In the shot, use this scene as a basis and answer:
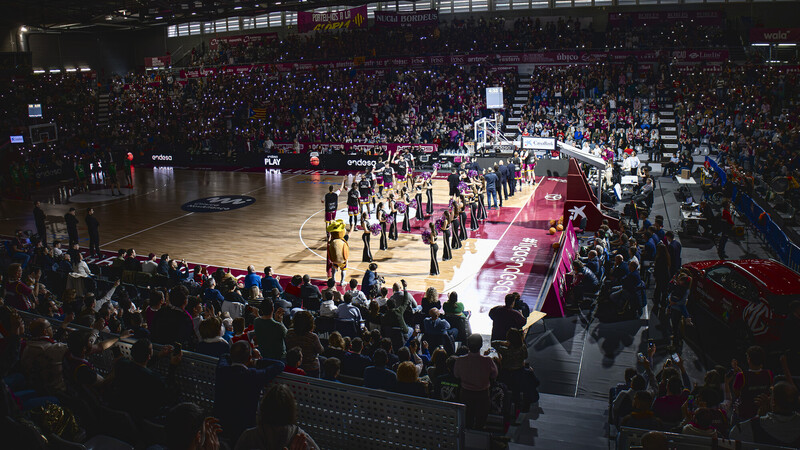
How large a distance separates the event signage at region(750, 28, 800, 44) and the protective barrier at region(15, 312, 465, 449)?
3691 cm

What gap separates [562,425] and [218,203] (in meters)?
22.2

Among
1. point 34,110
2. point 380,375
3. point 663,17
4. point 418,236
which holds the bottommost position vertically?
point 418,236

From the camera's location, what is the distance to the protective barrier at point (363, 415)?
5602 mm

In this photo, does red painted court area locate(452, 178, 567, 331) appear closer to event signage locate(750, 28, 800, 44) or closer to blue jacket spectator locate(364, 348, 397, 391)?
blue jacket spectator locate(364, 348, 397, 391)

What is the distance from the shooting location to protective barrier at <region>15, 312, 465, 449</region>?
560cm

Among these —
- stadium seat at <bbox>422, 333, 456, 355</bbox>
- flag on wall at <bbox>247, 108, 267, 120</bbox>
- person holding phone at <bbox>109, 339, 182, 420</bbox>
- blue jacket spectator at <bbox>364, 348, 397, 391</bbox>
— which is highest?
flag on wall at <bbox>247, 108, 267, 120</bbox>

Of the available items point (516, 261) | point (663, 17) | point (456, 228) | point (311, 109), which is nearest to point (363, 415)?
point (516, 261)

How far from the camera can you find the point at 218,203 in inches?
1089

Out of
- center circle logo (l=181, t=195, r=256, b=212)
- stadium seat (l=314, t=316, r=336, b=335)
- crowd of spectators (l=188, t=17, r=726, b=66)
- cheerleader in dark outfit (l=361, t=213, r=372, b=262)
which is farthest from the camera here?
crowd of spectators (l=188, t=17, r=726, b=66)

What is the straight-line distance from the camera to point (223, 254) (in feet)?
65.4

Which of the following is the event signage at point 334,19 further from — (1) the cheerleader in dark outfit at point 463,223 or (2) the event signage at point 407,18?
(1) the cheerleader in dark outfit at point 463,223

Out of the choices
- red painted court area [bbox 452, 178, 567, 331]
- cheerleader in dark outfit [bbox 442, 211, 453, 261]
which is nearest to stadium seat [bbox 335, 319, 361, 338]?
red painted court area [bbox 452, 178, 567, 331]

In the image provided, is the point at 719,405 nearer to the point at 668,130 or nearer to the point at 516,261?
the point at 516,261

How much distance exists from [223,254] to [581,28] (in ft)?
101
